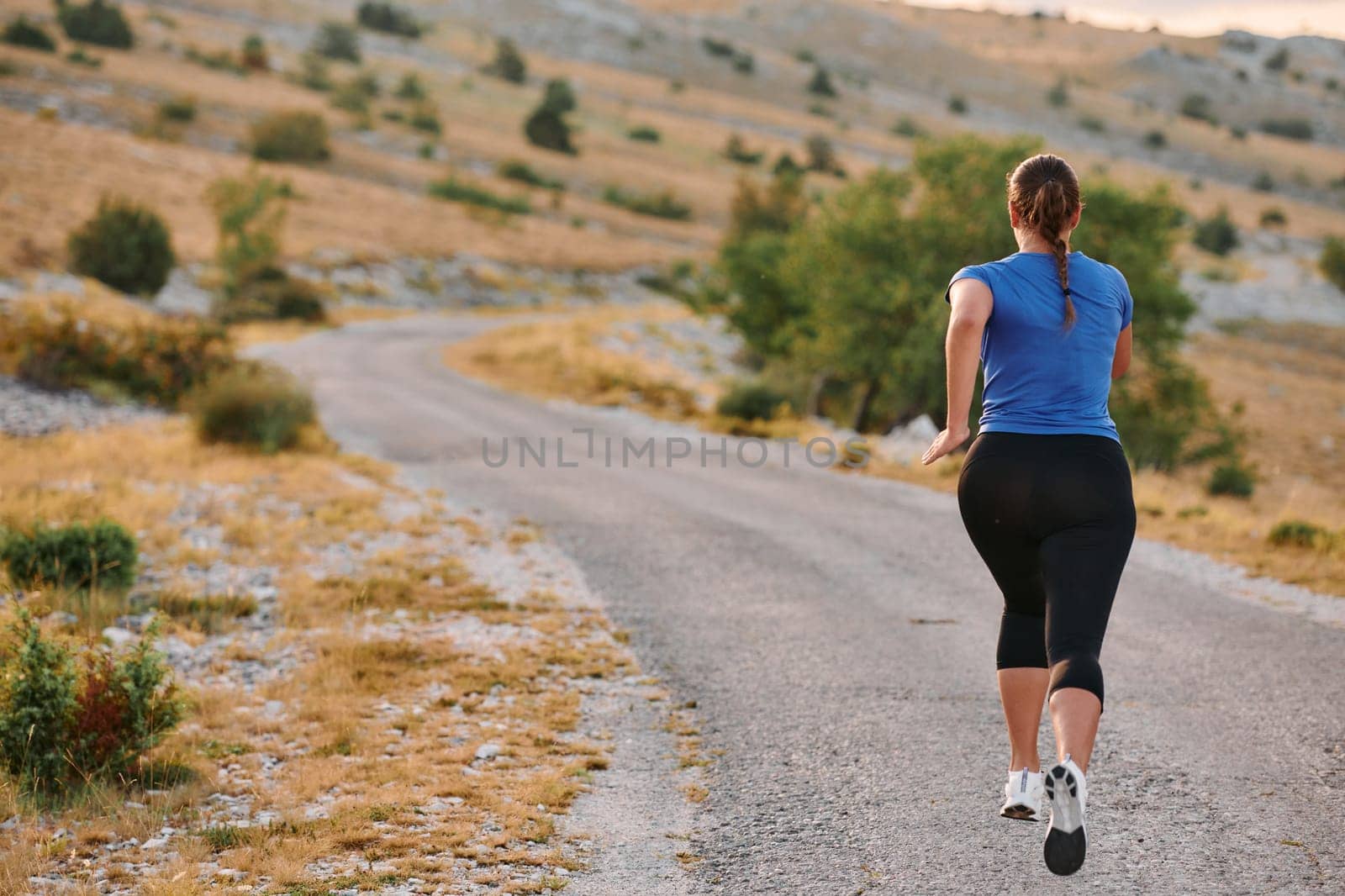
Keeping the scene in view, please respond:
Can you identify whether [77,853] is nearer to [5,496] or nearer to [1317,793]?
[1317,793]

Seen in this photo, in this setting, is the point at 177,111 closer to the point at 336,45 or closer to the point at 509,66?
the point at 336,45

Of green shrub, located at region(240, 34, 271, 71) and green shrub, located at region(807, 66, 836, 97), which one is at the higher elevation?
green shrub, located at region(807, 66, 836, 97)

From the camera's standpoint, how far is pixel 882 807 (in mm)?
4184

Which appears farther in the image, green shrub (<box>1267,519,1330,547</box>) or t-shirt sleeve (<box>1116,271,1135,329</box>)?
green shrub (<box>1267,519,1330,547</box>)

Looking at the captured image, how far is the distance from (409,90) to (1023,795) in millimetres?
76932

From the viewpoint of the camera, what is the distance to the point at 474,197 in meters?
54.4

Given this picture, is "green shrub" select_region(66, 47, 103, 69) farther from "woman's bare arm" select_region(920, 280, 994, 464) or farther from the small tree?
"woman's bare arm" select_region(920, 280, 994, 464)

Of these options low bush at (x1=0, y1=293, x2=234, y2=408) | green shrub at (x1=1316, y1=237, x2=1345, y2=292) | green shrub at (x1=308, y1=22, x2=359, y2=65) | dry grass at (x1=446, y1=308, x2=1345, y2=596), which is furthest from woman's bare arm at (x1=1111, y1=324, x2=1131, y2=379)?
green shrub at (x1=308, y1=22, x2=359, y2=65)

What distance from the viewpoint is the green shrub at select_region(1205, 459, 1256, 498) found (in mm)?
19562

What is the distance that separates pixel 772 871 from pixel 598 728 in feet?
5.83

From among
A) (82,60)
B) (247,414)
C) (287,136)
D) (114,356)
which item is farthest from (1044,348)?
(82,60)

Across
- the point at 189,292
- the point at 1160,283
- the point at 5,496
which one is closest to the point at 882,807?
the point at 5,496

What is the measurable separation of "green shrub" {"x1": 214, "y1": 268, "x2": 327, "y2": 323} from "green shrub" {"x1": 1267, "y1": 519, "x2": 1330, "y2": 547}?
94.8 feet

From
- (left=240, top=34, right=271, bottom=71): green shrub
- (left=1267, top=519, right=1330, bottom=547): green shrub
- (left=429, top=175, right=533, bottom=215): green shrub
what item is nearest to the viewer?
(left=1267, top=519, right=1330, bottom=547): green shrub
